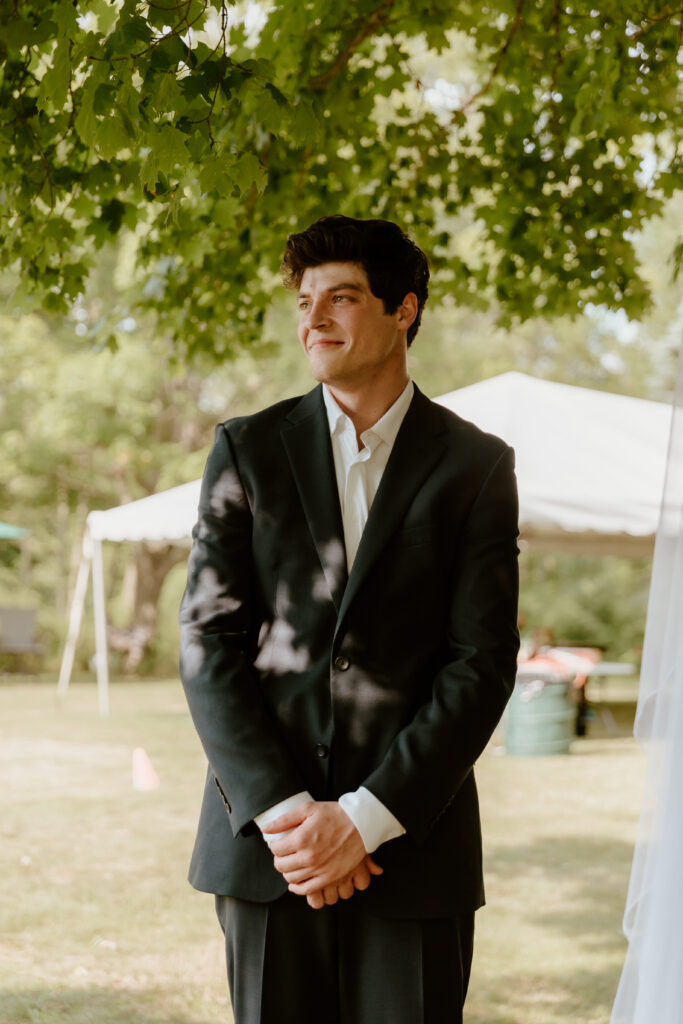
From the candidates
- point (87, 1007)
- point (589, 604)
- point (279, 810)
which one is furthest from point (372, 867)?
point (589, 604)

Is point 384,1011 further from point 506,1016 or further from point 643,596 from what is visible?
point 643,596

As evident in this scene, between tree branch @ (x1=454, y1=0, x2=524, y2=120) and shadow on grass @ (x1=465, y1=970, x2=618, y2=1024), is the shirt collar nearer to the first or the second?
tree branch @ (x1=454, y1=0, x2=524, y2=120)

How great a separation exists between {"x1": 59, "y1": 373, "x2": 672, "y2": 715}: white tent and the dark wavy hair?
295 inches

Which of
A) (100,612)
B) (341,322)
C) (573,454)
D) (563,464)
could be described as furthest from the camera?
(100,612)

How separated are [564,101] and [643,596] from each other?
24936 mm

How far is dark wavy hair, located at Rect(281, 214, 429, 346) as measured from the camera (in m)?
2.29

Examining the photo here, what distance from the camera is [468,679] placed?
2176 mm

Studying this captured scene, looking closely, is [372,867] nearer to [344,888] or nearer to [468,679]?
[344,888]

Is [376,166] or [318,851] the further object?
[376,166]

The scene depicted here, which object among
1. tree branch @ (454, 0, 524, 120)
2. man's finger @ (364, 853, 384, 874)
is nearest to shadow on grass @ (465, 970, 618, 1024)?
man's finger @ (364, 853, 384, 874)

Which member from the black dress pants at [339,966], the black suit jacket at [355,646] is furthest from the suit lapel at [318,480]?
the black dress pants at [339,966]

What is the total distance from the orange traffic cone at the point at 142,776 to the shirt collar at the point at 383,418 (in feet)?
23.4

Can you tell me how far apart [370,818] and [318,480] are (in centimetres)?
67

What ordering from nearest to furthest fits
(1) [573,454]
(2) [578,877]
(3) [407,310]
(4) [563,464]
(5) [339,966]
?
(5) [339,966], (3) [407,310], (2) [578,877], (4) [563,464], (1) [573,454]
